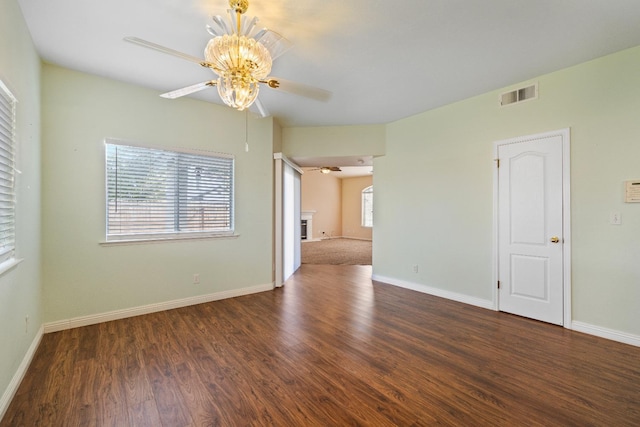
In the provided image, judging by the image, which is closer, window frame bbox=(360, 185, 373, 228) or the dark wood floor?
the dark wood floor

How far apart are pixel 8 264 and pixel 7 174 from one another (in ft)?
2.08

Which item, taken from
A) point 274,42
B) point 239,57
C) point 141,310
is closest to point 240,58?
point 239,57

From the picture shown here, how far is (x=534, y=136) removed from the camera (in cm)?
321

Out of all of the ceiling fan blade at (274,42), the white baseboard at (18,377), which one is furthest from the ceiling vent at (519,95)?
the white baseboard at (18,377)

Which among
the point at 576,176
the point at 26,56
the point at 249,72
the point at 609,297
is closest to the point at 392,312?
the point at 609,297

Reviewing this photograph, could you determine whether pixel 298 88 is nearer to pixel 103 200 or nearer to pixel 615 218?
pixel 103 200

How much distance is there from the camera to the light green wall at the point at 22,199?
6.05ft

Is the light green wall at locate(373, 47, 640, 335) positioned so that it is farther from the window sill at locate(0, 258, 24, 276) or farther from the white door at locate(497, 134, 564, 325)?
the window sill at locate(0, 258, 24, 276)

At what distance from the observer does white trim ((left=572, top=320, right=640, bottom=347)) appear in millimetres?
2607

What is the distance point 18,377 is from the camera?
202 cm

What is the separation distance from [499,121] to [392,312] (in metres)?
2.72

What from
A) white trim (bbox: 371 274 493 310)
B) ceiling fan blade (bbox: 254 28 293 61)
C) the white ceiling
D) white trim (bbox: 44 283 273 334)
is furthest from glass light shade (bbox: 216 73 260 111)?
white trim (bbox: 371 274 493 310)

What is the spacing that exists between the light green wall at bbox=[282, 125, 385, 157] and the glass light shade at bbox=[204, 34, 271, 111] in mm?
2912

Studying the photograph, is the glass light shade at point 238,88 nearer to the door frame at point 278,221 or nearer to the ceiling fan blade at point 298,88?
the ceiling fan blade at point 298,88
